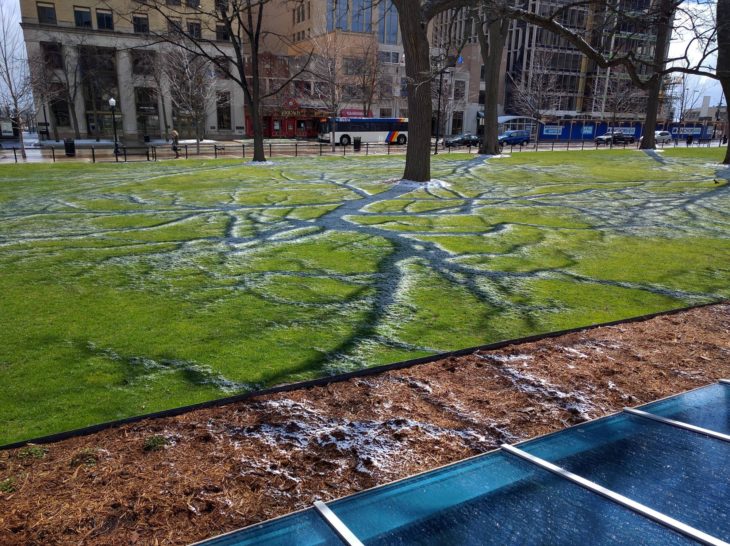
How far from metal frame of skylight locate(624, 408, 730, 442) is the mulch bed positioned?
27 centimetres

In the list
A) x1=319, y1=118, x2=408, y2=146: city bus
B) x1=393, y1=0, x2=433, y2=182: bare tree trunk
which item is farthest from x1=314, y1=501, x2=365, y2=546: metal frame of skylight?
x1=319, y1=118, x2=408, y2=146: city bus

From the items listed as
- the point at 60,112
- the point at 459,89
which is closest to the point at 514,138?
the point at 459,89

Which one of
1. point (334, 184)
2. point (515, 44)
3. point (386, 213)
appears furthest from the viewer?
point (515, 44)

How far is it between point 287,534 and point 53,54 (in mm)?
68233

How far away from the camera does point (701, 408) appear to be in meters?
4.70

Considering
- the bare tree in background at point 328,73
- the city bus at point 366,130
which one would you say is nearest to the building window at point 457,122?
the bare tree in background at point 328,73

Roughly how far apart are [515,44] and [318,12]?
34964 millimetres

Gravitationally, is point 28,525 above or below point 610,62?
below

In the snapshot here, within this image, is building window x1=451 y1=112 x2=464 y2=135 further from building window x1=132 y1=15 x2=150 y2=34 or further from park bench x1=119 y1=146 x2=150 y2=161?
park bench x1=119 y1=146 x2=150 y2=161

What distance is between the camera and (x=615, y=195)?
62.7 ft

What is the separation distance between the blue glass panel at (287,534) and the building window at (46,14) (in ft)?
226

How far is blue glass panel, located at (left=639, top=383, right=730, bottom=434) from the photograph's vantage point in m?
4.42

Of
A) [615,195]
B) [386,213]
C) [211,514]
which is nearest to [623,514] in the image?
[211,514]

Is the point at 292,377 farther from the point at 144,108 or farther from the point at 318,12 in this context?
the point at 318,12
